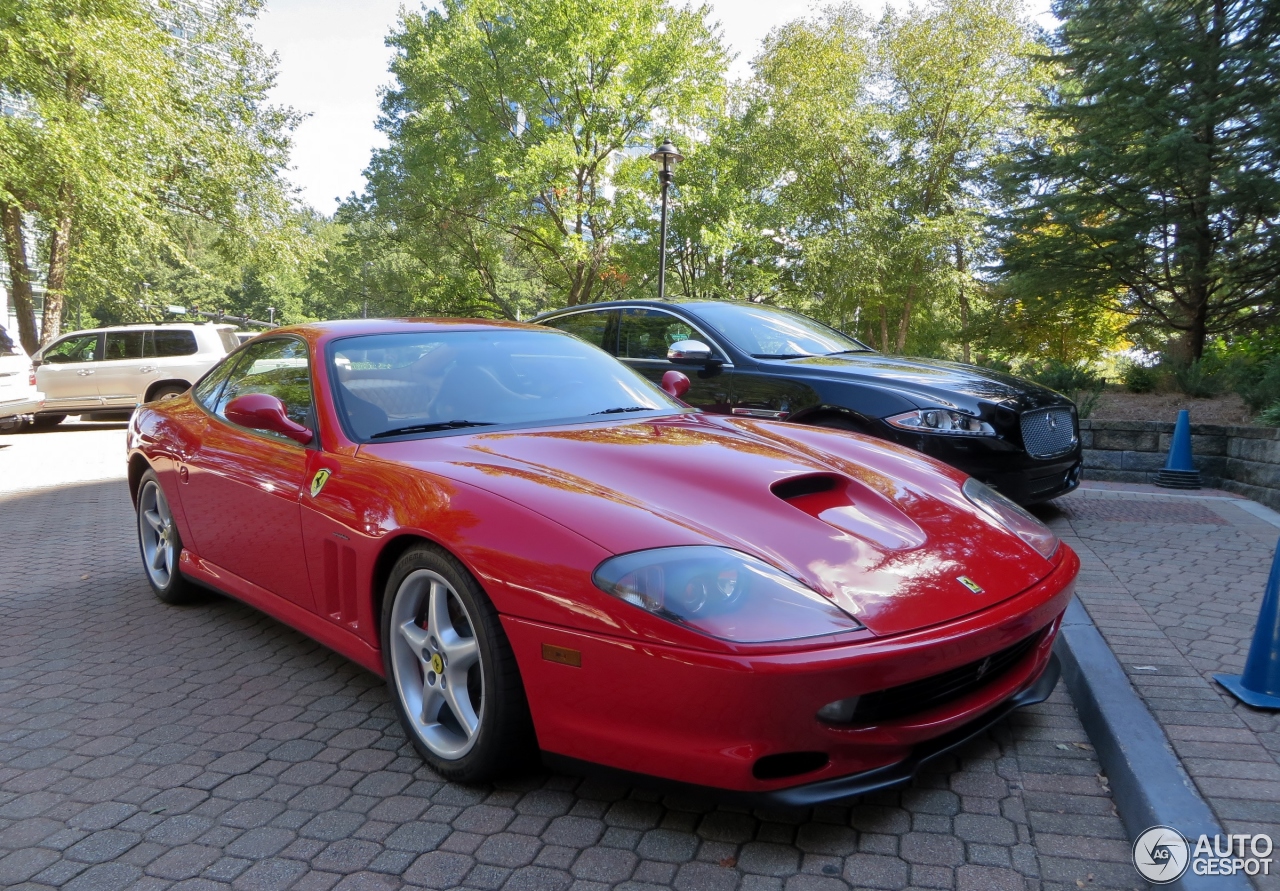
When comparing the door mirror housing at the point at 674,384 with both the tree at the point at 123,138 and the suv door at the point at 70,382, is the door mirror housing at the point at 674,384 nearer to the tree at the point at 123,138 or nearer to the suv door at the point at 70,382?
the suv door at the point at 70,382

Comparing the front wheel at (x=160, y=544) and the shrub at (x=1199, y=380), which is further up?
the shrub at (x=1199, y=380)

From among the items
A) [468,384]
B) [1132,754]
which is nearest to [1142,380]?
[1132,754]

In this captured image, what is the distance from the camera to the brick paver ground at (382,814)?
2170 millimetres

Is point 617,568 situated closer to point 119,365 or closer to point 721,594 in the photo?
point 721,594

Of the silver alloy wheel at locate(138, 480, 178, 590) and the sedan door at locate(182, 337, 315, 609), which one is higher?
the sedan door at locate(182, 337, 315, 609)

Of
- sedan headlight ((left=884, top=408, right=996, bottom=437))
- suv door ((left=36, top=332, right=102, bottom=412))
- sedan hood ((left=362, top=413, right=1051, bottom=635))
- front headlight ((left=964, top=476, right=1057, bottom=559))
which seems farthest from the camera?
suv door ((left=36, top=332, right=102, bottom=412))

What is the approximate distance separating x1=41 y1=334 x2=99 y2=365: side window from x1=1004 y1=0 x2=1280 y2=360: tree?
48.8ft

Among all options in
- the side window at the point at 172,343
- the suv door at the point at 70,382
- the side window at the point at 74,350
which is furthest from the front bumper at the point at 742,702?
the side window at the point at 74,350

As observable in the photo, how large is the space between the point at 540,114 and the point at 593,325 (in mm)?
22018

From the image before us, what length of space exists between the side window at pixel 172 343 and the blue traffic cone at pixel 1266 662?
53.2 feet

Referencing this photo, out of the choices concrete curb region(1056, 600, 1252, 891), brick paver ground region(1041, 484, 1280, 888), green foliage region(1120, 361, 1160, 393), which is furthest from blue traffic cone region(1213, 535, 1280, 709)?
green foliage region(1120, 361, 1160, 393)

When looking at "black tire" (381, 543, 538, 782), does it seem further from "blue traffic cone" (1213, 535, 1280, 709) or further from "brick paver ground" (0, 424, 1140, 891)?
"blue traffic cone" (1213, 535, 1280, 709)

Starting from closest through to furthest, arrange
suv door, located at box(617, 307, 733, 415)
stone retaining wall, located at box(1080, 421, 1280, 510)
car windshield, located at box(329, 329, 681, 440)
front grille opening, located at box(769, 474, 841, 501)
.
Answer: front grille opening, located at box(769, 474, 841, 501) → car windshield, located at box(329, 329, 681, 440) → suv door, located at box(617, 307, 733, 415) → stone retaining wall, located at box(1080, 421, 1280, 510)

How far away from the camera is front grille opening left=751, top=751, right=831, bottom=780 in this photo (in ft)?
6.85
